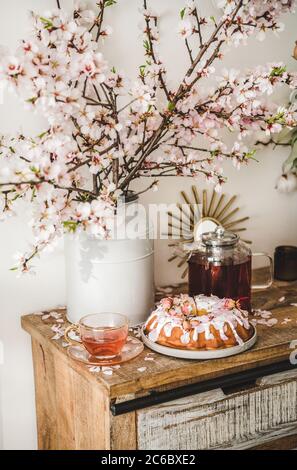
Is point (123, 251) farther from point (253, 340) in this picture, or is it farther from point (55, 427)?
point (55, 427)

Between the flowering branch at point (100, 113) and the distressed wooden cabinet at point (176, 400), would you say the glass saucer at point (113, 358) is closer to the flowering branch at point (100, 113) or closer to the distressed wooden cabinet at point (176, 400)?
the distressed wooden cabinet at point (176, 400)

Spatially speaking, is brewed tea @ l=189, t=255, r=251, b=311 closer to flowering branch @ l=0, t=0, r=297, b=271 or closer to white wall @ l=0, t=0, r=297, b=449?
flowering branch @ l=0, t=0, r=297, b=271

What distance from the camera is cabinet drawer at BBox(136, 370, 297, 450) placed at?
152cm

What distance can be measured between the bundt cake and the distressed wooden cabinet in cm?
4

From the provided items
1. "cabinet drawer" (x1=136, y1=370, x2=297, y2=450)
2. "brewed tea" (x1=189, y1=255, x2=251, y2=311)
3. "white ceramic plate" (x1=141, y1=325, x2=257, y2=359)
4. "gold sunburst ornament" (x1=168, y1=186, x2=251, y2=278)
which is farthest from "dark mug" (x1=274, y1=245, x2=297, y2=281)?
"white ceramic plate" (x1=141, y1=325, x2=257, y2=359)

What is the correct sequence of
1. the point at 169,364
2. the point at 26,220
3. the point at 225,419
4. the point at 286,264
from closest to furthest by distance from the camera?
the point at 169,364
the point at 225,419
the point at 26,220
the point at 286,264

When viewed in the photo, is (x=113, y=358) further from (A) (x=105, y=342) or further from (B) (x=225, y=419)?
(B) (x=225, y=419)

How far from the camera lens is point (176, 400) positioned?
1.53 meters

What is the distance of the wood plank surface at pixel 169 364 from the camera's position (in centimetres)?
142

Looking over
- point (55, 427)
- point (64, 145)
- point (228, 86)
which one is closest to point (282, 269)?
point (228, 86)

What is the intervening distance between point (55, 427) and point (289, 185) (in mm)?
1176

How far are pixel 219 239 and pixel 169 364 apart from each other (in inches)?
15.5

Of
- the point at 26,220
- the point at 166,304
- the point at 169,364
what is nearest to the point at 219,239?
the point at 166,304

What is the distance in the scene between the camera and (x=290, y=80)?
163 cm
